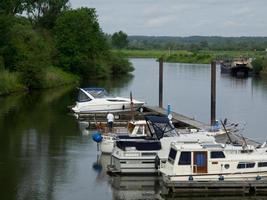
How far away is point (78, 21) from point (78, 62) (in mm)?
5996

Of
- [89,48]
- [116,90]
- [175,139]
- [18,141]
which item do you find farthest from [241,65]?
[175,139]

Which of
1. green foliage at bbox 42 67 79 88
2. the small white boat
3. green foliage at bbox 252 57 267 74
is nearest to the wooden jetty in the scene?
the small white boat

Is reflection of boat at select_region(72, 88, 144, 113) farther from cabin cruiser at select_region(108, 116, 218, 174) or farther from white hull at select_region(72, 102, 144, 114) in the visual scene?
cabin cruiser at select_region(108, 116, 218, 174)

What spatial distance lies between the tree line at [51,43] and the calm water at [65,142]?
4.87 m

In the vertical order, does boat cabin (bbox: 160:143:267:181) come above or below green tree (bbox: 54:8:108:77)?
below

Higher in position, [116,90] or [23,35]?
[23,35]

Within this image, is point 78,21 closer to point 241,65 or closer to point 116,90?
point 116,90

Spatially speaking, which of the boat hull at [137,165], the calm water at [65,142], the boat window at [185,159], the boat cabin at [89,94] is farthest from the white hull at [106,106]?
the boat window at [185,159]

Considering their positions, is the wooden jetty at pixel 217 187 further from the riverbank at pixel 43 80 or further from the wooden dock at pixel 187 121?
the riverbank at pixel 43 80

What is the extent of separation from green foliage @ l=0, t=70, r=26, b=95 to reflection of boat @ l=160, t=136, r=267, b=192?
46.4 meters

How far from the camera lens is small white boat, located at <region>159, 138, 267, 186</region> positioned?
94.9ft

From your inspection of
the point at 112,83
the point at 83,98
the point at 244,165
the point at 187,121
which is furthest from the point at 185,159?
the point at 112,83

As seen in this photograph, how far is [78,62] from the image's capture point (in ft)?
334

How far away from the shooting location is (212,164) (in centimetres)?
2916
